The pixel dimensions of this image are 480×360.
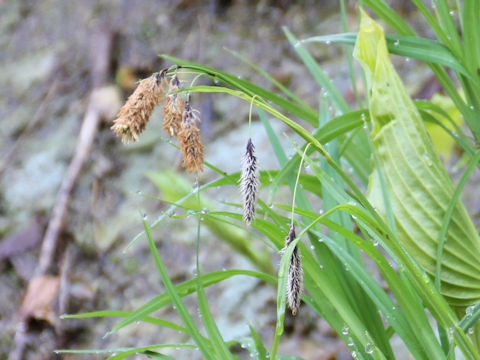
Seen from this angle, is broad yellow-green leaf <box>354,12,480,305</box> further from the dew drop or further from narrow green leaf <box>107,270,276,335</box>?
narrow green leaf <box>107,270,276,335</box>

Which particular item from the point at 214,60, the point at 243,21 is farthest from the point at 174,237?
the point at 243,21

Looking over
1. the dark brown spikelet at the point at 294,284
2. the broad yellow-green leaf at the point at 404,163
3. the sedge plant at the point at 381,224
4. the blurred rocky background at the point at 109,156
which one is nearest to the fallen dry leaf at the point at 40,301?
the blurred rocky background at the point at 109,156

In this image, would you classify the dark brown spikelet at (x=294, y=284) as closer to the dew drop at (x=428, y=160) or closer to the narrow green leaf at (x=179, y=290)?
the narrow green leaf at (x=179, y=290)

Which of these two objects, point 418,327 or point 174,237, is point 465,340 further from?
point 174,237

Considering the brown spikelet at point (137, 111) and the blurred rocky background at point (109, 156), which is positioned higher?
the blurred rocky background at point (109, 156)

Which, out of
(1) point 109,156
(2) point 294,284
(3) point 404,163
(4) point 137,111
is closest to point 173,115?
(4) point 137,111

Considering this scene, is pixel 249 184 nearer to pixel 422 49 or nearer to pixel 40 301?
pixel 422 49
